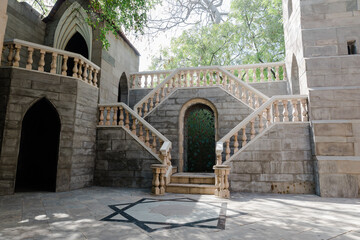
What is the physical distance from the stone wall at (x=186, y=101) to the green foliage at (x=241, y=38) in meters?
7.28

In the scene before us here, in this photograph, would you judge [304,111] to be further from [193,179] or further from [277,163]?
[193,179]

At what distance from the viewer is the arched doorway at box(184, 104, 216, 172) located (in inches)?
440

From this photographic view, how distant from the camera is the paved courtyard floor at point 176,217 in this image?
3.06 meters

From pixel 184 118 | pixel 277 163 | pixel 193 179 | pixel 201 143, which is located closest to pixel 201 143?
pixel 201 143

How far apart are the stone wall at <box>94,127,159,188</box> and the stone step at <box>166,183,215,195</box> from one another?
1.00 m

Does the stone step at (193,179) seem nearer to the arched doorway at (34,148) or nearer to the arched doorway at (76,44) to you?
the arched doorway at (34,148)

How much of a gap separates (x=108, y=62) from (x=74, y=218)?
790cm

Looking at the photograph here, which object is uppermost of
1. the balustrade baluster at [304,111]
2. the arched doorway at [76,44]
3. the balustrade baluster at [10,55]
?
the arched doorway at [76,44]

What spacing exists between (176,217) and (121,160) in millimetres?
4255

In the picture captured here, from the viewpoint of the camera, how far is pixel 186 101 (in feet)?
30.2

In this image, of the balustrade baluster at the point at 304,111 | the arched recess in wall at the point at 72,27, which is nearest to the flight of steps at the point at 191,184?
the balustrade baluster at the point at 304,111

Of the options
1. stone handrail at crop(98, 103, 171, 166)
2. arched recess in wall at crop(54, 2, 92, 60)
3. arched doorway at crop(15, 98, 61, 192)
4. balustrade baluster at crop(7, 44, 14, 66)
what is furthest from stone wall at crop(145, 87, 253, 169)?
balustrade baluster at crop(7, 44, 14, 66)

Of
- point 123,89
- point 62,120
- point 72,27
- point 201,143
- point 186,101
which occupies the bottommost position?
point 201,143

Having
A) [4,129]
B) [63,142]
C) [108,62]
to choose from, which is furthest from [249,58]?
[4,129]
